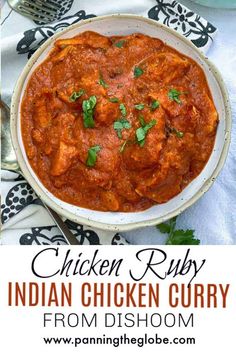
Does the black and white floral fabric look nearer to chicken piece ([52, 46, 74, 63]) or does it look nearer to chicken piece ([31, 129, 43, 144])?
chicken piece ([52, 46, 74, 63])

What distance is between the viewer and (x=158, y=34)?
3.59 m

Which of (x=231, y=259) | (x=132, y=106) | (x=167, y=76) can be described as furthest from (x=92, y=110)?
(x=231, y=259)

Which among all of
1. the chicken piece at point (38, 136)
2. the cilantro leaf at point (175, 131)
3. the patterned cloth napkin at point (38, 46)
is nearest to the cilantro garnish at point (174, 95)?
the cilantro leaf at point (175, 131)

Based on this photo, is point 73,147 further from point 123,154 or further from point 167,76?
point 167,76

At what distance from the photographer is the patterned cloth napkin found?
146 inches

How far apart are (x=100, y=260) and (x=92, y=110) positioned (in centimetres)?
79

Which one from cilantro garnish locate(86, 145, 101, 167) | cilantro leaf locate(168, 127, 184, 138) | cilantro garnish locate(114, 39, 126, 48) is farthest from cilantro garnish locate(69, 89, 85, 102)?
cilantro leaf locate(168, 127, 184, 138)

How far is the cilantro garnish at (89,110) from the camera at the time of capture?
3.32 metres

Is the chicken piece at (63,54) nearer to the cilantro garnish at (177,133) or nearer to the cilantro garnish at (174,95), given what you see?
the cilantro garnish at (174,95)

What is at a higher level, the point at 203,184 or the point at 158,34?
the point at 158,34

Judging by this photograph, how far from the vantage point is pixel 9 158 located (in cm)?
369

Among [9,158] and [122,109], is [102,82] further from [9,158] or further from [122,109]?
[9,158]

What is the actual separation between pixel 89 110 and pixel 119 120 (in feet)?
0.51

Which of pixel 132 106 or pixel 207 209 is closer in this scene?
pixel 132 106
